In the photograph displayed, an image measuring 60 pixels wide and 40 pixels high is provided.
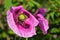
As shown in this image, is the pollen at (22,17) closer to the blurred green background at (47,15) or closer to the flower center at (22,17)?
the flower center at (22,17)

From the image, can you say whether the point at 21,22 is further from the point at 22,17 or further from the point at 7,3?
the point at 7,3

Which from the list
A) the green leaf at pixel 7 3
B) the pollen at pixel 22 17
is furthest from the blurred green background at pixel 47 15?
the pollen at pixel 22 17

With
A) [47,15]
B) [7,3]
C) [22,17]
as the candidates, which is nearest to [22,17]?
[22,17]

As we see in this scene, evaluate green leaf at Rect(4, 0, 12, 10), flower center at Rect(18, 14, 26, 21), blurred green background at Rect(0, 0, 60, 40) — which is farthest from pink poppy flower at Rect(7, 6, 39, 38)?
blurred green background at Rect(0, 0, 60, 40)

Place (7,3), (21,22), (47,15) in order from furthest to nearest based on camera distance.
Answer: (47,15) → (7,3) → (21,22)

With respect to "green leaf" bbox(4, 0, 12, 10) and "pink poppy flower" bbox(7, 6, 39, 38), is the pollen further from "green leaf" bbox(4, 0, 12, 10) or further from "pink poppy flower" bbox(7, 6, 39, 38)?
"green leaf" bbox(4, 0, 12, 10)

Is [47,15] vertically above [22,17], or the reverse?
[22,17]

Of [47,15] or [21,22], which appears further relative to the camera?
[47,15]

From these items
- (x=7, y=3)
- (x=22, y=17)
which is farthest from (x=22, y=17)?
(x=7, y=3)

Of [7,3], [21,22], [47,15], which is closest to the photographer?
[21,22]
